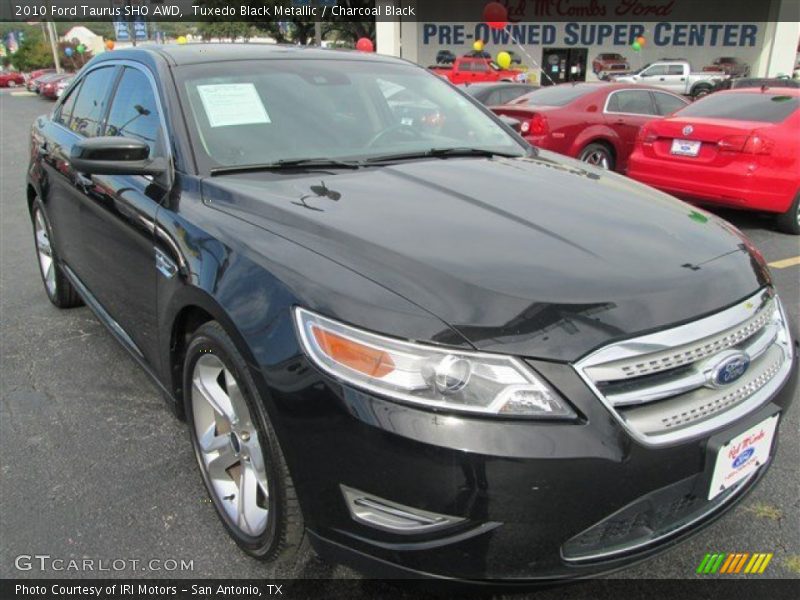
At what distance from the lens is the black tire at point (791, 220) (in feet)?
20.2

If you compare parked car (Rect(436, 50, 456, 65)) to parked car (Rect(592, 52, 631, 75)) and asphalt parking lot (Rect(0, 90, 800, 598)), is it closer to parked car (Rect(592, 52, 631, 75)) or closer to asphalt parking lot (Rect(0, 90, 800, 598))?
parked car (Rect(592, 52, 631, 75))

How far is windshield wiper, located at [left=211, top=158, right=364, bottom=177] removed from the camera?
2424 millimetres

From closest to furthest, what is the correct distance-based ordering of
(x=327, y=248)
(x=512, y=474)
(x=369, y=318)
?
(x=512, y=474), (x=369, y=318), (x=327, y=248)

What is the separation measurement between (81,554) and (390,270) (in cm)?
150

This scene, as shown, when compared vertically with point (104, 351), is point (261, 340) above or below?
above

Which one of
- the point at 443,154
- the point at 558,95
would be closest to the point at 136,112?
the point at 443,154

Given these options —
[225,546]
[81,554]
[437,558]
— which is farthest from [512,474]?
[81,554]

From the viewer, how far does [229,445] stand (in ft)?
7.06

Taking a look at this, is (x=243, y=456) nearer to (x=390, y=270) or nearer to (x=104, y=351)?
(x=390, y=270)

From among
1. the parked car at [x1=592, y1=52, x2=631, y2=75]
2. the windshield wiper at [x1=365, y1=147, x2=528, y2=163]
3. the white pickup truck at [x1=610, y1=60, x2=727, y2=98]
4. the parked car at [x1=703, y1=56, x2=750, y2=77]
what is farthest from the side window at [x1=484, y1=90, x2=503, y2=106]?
the parked car at [x1=592, y1=52, x2=631, y2=75]

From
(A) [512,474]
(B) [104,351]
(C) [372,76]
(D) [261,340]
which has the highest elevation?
(C) [372,76]

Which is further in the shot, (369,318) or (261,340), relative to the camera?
(261,340)

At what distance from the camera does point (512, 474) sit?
1.46 m

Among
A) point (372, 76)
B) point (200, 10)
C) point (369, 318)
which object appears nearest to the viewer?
point (369, 318)
